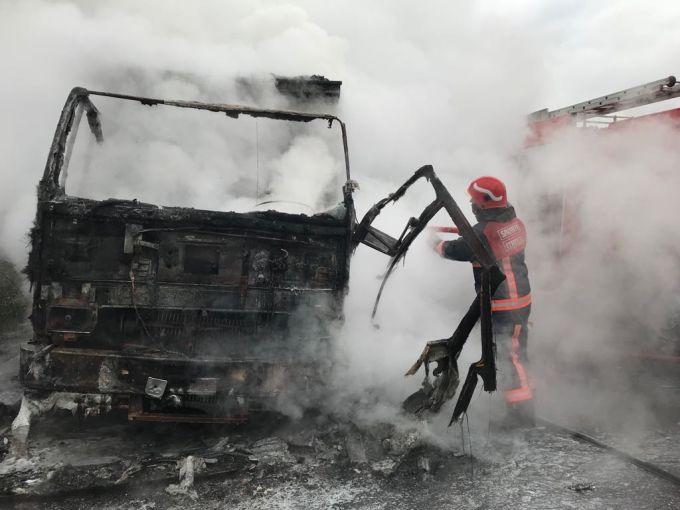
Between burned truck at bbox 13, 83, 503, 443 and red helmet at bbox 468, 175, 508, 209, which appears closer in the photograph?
burned truck at bbox 13, 83, 503, 443

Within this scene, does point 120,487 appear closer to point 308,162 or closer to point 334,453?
point 334,453

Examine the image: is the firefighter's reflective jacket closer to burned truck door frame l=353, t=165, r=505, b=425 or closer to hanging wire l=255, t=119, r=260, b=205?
burned truck door frame l=353, t=165, r=505, b=425

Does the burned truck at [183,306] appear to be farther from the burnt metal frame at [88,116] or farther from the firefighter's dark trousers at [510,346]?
the firefighter's dark trousers at [510,346]

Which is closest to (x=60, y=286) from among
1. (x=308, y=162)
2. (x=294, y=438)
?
(x=294, y=438)

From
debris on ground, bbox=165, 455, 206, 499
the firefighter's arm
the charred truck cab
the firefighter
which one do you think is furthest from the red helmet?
debris on ground, bbox=165, 455, 206, 499

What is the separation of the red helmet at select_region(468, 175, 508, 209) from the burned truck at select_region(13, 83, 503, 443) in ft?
2.11

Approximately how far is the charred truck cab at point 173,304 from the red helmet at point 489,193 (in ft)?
3.92

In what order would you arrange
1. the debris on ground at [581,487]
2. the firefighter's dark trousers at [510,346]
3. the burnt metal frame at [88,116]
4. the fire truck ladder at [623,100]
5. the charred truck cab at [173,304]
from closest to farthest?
the debris on ground at [581,487] < the charred truck cab at [173,304] < the burnt metal frame at [88,116] < the firefighter's dark trousers at [510,346] < the fire truck ladder at [623,100]

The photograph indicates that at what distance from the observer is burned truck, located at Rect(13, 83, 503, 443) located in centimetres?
301

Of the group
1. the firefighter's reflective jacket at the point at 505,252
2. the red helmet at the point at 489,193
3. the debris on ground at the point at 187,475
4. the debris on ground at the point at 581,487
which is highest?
the red helmet at the point at 489,193

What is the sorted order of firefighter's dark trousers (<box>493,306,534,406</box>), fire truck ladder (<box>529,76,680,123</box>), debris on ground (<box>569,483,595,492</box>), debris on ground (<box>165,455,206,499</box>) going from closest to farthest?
1. debris on ground (<box>165,455,206,499</box>)
2. debris on ground (<box>569,483,595,492</box>)
3. firefighter's dark trousers (<box>493,306,534,406</box>)
4. fire truck ladder (<box>529,76,680,123</box>)

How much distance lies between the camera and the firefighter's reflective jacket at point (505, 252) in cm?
387

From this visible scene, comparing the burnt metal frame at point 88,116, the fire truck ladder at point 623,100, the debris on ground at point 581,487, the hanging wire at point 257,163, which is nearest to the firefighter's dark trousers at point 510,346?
the debris on ground at point 581,487

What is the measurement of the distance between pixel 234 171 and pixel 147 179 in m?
0.76
